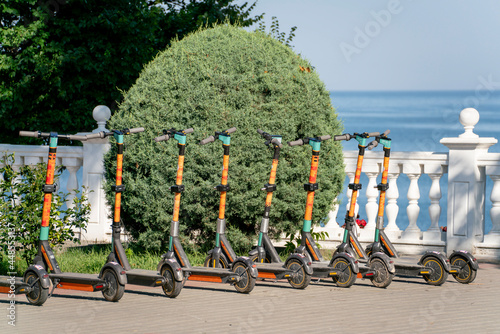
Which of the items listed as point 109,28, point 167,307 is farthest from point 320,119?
point 109,28

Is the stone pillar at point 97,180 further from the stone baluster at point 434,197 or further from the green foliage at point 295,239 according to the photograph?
the stone baluster at point 434,197

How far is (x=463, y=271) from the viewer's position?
772 cm

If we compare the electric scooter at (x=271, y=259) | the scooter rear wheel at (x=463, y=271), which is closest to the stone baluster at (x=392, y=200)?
the scooter rear wheel at (x=463, y=271)

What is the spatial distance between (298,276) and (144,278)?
5.22ft

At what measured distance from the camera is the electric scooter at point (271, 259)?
7.21 metres

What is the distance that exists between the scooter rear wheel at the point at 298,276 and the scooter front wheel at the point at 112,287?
1.76 m

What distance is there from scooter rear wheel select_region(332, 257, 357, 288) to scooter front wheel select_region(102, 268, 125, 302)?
2263mm

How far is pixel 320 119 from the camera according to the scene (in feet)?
28.5

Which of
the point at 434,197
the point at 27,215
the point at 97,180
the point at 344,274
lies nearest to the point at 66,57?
the point at 97,180

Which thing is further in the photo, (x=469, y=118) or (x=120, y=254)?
(x=469, y=118)

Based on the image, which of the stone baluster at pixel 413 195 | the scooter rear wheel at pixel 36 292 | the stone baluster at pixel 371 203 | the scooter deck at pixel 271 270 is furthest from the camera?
the stone baluster at pixel 371 203

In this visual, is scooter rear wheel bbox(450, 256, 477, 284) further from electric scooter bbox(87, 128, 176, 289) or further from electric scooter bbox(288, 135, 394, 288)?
electric scooter bbox(87, 128, 176, 289)

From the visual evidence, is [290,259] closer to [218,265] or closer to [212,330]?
[218,265]

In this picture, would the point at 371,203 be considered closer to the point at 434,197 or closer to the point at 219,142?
the point at 434,197
